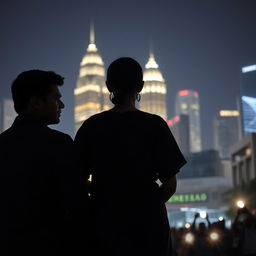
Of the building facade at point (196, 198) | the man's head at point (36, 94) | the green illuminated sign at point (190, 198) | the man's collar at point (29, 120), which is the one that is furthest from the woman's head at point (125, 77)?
the green illuminated sign at point (190, 198)

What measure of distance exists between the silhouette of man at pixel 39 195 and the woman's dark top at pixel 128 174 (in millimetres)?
201

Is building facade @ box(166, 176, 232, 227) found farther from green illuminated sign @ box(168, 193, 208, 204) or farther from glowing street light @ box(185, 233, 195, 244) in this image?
glowing street light @ box(185, 233, 195, 244)

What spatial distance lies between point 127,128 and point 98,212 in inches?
21.1

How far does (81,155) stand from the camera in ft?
13.2

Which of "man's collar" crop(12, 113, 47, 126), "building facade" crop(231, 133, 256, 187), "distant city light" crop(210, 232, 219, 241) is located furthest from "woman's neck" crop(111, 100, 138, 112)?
"building facade" crop(231, 133, 256, 187)

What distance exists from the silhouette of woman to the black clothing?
22cm

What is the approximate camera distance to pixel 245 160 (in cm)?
9781

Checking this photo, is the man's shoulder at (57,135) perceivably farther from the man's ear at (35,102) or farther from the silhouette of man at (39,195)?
the man's ear at (35,102)

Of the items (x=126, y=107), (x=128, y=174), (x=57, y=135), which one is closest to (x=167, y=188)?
(x=128, y=174)

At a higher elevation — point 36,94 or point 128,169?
point 36,94

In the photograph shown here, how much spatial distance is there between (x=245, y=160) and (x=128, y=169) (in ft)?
314

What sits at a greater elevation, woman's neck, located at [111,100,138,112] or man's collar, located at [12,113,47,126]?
woman's neck, located at [111,100,138,112]

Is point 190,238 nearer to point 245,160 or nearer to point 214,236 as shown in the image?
point 214,236

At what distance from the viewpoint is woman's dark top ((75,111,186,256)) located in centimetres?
379
